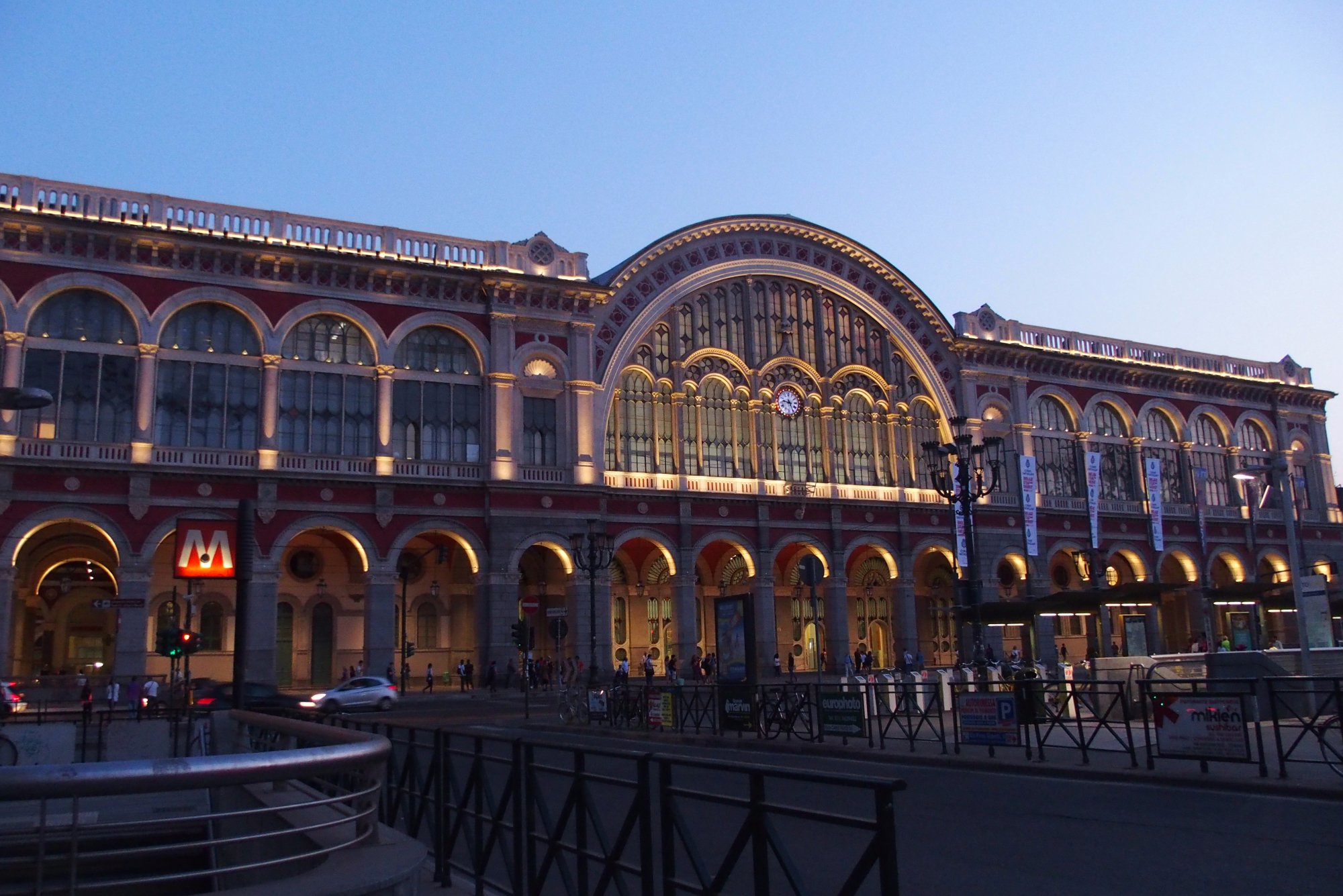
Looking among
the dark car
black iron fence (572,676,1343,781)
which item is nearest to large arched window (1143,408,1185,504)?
black iron fence (572,676,1343,781)

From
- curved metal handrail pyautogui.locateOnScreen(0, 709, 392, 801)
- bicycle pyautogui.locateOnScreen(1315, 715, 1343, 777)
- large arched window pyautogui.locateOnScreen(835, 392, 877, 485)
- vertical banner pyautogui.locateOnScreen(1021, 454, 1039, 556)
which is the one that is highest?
large arched window pyautogui.locateOnScreen(835, 392, 877, 485)

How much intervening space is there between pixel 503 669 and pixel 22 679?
53.8 ft

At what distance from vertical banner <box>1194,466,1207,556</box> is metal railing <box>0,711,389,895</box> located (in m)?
56.2

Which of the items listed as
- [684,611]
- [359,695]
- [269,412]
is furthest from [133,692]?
[684,611]

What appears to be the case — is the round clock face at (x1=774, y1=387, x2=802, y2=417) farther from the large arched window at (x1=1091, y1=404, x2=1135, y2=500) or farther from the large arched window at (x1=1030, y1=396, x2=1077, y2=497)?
the large arched window at (x1=1091, y1=404, x2=1135, y2=500)

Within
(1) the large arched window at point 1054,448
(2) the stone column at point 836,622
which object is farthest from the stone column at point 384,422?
(1) the large arched window at point 1054,448

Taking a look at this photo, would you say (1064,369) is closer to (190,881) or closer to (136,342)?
(136,342)

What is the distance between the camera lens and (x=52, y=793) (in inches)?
191

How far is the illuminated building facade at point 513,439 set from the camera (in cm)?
3688

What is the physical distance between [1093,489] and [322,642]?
36037mm

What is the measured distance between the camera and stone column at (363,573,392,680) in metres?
38.8

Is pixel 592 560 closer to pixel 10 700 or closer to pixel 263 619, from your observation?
pixel 263 619

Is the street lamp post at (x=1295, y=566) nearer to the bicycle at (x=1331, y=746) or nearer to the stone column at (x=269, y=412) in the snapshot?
the bicycle at (x=1331, y=746)

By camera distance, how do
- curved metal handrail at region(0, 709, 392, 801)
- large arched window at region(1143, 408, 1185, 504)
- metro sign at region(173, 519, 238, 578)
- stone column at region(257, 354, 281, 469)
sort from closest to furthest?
curved metal handrail at region(0, 709, 392, 801)
metro sign at region(173, 519, 238, 578)
stone column at region(257, 354, 281, 469)
large arched window at region(1143, 408, 1185, 504)
